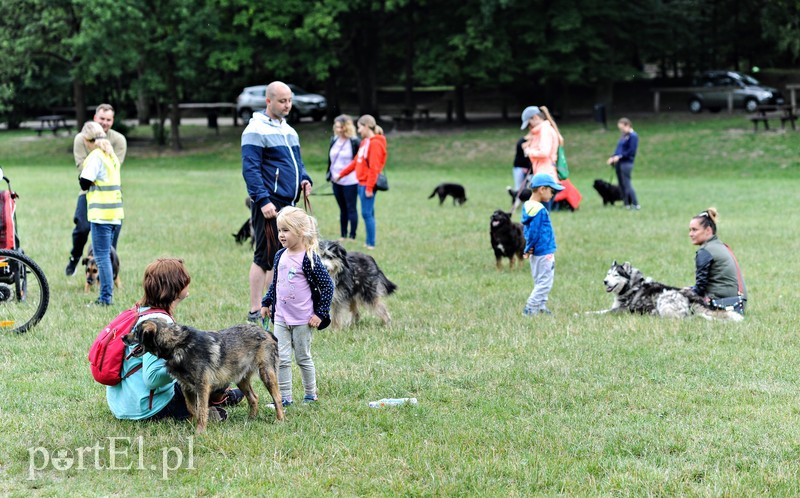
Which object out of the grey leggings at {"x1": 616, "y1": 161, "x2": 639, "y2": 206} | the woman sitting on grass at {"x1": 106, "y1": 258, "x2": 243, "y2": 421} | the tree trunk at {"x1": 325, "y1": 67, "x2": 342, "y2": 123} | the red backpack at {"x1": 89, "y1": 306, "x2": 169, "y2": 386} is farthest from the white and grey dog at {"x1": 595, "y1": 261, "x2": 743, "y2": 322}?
the tree trunk at {"x1": 325, "y1": 67, "x2": 342, "y2": 123}

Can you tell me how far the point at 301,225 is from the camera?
598cm

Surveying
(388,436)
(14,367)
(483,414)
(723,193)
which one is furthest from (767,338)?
(723,193)

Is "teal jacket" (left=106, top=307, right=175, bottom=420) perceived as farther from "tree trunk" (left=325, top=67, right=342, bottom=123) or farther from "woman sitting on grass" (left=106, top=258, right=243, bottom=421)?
"tree trunk" (left=325, top=67, right=342, bottom=123)

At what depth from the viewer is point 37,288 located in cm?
861

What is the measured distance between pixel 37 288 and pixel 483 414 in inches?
192

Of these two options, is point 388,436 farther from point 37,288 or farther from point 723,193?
point 723,193

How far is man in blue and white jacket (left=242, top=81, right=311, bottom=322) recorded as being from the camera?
26.7 ft

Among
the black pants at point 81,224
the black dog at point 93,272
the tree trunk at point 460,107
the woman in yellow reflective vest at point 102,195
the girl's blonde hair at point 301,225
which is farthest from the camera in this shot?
the tree trunk at point 460,107

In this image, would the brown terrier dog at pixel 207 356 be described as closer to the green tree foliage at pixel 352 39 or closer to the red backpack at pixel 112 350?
the red backpack at pixel 112 350

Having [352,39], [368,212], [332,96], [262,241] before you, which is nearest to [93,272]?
[262,241]

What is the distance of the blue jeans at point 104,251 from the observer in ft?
30.2

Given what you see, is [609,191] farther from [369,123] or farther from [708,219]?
[708,219]

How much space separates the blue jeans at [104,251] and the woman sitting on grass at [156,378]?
3.67m

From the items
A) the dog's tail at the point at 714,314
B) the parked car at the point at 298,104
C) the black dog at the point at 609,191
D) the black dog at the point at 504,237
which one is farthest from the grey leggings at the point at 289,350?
the parked car at the point at 298,104
